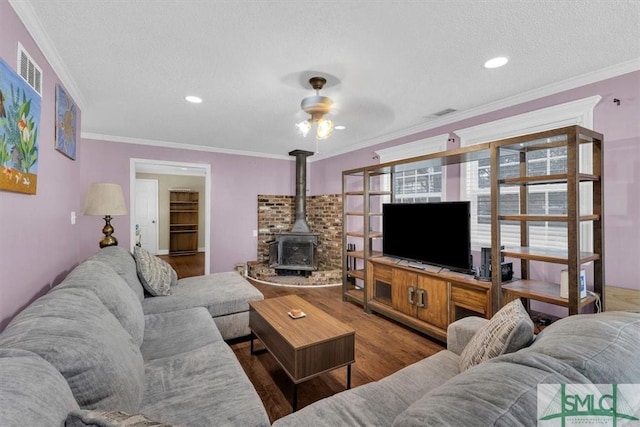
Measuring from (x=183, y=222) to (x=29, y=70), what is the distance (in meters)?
7.25

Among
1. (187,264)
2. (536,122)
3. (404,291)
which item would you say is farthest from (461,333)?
(187,264)

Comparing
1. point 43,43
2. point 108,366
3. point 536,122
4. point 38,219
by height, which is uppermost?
point 43,43

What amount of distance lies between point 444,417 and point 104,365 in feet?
4.16

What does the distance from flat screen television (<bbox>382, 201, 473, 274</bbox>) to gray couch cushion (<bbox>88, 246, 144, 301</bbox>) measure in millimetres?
2793

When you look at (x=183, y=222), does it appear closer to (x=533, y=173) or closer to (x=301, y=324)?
(x=301, y=324)

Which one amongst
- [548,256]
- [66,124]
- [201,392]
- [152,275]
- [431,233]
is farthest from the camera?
[431,233]

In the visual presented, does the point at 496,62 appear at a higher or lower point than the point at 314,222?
higher

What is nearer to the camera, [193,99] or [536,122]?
[536,122]

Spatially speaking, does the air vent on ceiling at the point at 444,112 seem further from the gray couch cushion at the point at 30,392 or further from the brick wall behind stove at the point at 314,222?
the gray couch cushion at the point at 30,392

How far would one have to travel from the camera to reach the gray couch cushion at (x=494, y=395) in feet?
2.07

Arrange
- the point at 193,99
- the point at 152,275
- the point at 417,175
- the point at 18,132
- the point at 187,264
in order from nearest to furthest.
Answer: the point at 18,132, the point at 152,275, the point at 193,99, the point at 417,175, the point at 187,264

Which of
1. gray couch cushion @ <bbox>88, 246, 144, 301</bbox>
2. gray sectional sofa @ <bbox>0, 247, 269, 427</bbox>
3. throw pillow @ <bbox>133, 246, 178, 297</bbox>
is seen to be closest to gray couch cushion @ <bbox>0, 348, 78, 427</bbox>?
gray sectional sofa @ <bbox>0, 247, 269, 427</bbox>

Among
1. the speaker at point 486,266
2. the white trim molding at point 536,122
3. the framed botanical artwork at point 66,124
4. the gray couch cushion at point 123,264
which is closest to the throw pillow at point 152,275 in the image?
the gray couch cushion at point 123,264

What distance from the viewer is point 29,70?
1.70 meters
